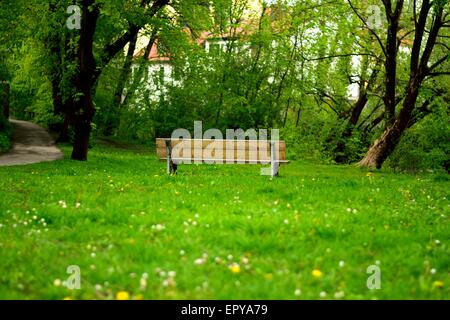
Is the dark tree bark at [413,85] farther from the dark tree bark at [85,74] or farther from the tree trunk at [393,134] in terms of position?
the dark tree bark at [85,74]

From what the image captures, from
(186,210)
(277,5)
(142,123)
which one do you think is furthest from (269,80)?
(186,210)

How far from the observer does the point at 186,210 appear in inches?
324

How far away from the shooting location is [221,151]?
13242mm

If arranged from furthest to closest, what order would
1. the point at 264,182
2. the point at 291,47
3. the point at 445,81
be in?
the point at 291,47, the point at 445,81, the point at 264,182

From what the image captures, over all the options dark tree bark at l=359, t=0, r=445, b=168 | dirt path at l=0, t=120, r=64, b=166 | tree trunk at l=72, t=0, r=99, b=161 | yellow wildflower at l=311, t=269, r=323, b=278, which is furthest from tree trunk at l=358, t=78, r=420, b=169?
yellow wildflower at l=311, t=269, r=323, b=278

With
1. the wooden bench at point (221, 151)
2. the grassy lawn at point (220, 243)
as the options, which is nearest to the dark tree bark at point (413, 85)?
the wooden bench at point (221, 151)

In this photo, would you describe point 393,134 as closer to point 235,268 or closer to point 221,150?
point 221,150

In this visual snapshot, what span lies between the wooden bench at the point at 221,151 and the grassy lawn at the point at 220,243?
113 inches

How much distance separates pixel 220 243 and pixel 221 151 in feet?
22.5

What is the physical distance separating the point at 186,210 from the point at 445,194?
6313 mm

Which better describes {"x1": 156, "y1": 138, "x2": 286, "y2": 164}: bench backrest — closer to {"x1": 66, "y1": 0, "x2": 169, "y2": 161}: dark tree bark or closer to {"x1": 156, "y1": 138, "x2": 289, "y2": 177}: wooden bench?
{"x1": 156, "y1": 138, "x2": 289, "y2": 177}: wooden bench

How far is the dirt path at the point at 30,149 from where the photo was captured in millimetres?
20219
